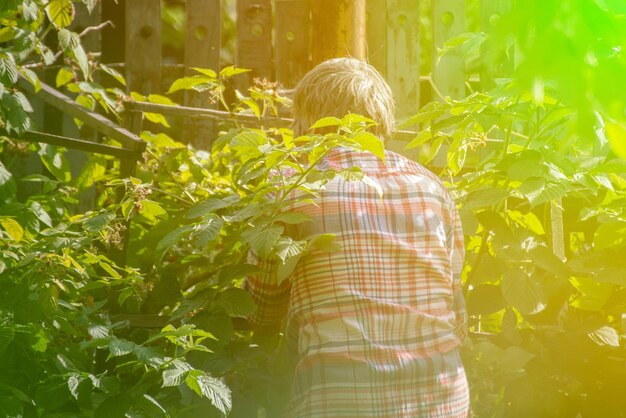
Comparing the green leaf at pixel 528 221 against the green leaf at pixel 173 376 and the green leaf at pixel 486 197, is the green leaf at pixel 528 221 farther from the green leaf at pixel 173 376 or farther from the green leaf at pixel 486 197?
the green leaf at pixel 173 376

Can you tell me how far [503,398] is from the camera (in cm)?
297

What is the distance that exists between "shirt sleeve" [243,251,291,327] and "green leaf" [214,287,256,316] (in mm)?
47

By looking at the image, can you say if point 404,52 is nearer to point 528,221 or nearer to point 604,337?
point 528,221

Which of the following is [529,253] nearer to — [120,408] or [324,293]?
[324,293]

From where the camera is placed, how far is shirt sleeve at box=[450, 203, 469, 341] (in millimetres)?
2568

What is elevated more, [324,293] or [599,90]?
[599,90]

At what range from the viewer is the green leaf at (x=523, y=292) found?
275 centimetres

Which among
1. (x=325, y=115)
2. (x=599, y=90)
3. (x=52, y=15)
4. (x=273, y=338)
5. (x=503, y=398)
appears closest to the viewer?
(x=599, y=90)

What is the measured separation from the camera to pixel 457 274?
2.58m

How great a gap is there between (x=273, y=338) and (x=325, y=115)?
26.0 inches

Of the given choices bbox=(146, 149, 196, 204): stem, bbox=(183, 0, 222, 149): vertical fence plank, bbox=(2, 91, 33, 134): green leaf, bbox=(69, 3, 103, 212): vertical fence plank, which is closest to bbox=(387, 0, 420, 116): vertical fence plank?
bbox=(183, 0, 222, 149): vertical fence plank

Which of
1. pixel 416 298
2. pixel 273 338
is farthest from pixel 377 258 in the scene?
pixel 273 338

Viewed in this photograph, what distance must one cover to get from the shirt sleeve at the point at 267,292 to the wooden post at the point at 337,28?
906 mm

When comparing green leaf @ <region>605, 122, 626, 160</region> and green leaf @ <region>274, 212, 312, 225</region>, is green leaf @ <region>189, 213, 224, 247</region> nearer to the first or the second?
green leaf @ <region>274, 212, 312, 225</region>
